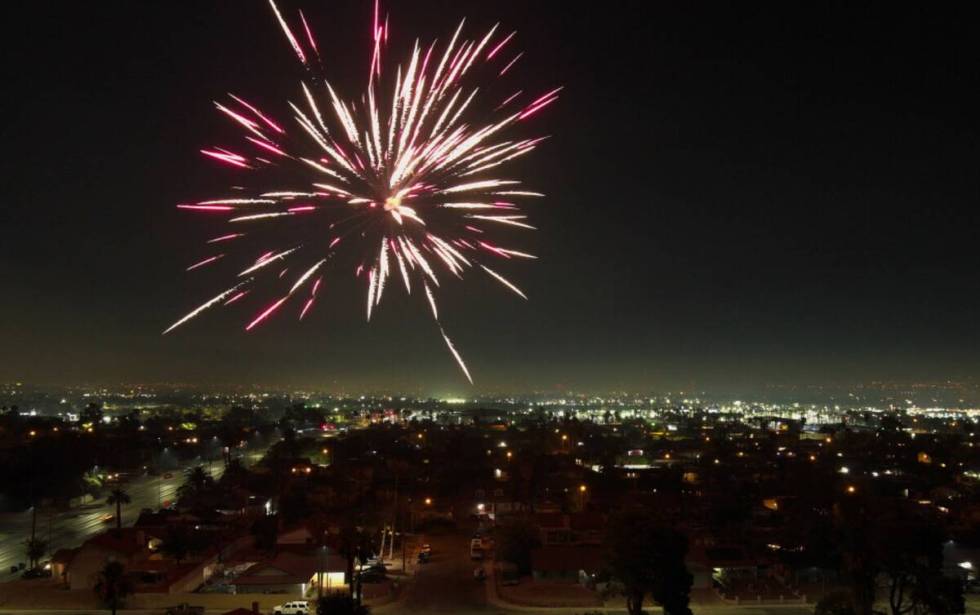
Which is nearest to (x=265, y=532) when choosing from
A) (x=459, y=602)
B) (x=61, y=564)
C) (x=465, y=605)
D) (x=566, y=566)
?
(x=61, y=564)

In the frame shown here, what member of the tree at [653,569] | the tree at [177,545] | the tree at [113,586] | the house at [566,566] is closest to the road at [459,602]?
the house at [566,566]

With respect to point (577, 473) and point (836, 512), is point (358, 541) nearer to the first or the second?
point (836, 512)

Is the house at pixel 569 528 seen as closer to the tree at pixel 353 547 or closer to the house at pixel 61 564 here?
the tree at pixel 353 547

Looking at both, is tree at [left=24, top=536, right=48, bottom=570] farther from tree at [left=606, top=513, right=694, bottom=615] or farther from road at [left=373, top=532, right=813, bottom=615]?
tree at [left=606, top=513, right=694, bottom=615]

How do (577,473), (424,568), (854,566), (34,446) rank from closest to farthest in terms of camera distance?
1. (854,566)
2. (424,568)
3. (577,473)
4. (34,446)

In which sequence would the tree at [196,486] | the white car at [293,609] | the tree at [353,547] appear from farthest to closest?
the tree at [196,486] < the tree at [353,547] < the white car at [293,609]

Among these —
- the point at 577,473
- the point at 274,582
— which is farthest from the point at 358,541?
the point at 577,473

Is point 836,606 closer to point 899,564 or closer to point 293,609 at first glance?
point 899,564
